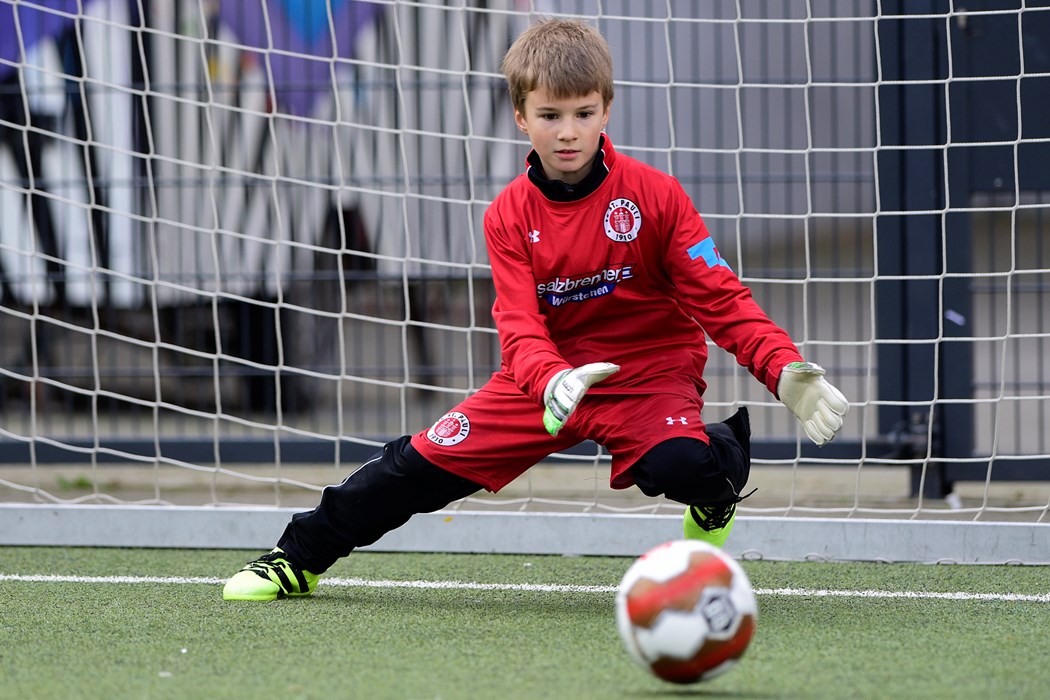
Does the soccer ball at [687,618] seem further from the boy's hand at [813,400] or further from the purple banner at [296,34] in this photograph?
the purple banner at [296,34]

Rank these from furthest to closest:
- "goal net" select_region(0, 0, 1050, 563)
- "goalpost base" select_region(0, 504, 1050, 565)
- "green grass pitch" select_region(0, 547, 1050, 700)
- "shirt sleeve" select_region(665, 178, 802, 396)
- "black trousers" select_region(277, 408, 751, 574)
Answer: "goal net" select_region(0, 0, 1050, 563) → "goalpost base" select_region(0, 504, 1050, 565) → "black trousers" select_region(277, 408, 751, 574) → "shirt sleeve" select_region(665, 178, 802, 396) → "green grass pitch" select_region(0, 547, 1050, 700)

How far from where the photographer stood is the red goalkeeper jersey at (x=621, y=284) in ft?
9.18

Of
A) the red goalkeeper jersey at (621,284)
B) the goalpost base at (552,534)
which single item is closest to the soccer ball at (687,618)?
the red goalkeeper jersey at (621,284)

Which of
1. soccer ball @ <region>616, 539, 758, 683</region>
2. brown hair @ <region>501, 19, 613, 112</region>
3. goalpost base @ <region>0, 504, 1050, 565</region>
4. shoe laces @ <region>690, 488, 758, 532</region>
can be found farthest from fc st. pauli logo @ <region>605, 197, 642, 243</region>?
goalpost base @ <region>0, 504, 1050, 565</region>

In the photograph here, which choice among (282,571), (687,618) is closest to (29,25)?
(282,571)

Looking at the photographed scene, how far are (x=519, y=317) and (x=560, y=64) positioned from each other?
54 cm

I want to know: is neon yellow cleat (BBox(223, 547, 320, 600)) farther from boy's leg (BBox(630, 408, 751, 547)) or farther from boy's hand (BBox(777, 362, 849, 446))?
boy's hand (BBox(777, 362, 849, 446))

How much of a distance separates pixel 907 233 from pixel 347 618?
2515 millimetres

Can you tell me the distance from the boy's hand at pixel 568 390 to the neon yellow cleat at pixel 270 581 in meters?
0.89

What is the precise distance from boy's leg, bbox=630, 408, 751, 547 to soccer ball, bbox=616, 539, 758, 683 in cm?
62

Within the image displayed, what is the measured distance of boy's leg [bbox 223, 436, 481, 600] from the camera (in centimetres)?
300

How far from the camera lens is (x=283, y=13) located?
5664mm

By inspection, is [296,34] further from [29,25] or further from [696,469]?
[696,469]

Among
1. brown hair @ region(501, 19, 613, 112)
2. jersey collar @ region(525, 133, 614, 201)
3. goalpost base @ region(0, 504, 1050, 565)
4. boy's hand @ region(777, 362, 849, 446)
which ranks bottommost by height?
goalpost base @ region(0, 504, 1050, 565)
